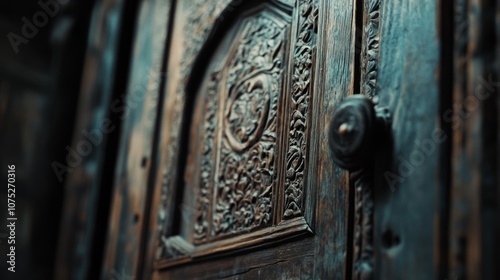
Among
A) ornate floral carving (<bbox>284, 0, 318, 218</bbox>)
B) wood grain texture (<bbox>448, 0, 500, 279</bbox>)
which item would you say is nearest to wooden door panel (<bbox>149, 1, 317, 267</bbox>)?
ornate floral carving (<bbox>284, 0, 318, 218</bbox>)

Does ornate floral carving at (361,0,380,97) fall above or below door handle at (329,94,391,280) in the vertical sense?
above

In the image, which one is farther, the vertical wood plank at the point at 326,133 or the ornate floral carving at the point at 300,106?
the ornate floral carving at the point at 300,106

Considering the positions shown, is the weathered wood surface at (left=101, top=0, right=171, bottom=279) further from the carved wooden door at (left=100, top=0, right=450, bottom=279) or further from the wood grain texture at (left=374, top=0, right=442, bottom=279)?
the wood grain texture at (left=374, top=0, right=442, bottom=279)

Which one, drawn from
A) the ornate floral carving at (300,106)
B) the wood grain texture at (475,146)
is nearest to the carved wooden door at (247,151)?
the ornate floral carving at (300,106)

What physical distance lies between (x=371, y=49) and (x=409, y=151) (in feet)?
0.55

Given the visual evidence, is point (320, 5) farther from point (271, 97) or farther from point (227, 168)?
point (227, 168)

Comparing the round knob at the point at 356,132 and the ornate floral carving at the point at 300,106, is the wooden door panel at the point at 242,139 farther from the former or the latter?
the round knob at the point at 356,132

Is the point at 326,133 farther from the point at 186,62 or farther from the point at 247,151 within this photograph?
the point at 186,62

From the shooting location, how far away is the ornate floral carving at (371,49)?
0.89 meters

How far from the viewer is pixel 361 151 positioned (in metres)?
0.82

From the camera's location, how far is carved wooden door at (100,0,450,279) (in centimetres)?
82

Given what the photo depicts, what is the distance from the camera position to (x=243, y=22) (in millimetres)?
1249

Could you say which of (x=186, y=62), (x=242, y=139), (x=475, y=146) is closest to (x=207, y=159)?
(x=242, y=139)

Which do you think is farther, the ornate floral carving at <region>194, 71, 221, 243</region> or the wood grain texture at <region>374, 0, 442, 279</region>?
the ornate floral carving at <region>194, 71, 221, 243</region>
